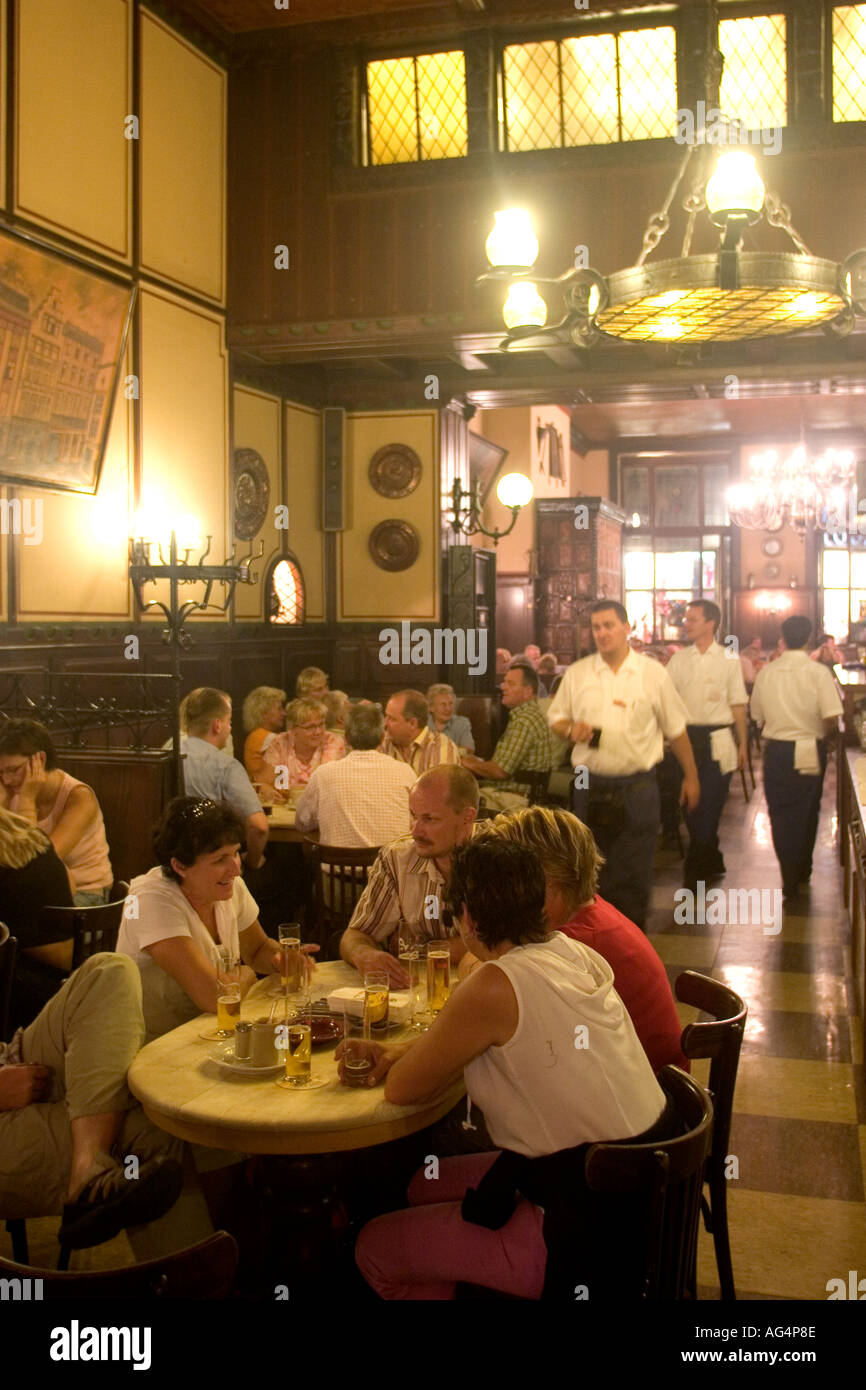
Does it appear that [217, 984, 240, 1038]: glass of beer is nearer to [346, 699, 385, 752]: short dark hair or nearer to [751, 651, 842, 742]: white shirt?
[346, 699, 385, 752]: short dark hair

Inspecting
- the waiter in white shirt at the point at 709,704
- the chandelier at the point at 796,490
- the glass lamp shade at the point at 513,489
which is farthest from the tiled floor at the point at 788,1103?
the chandelier at the point at 796,490

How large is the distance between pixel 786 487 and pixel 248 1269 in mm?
13761

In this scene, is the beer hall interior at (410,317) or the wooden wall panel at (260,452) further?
the wooden wall panel at (260,452)

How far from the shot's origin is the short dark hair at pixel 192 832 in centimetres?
288

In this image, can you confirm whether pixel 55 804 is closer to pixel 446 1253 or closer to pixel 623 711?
pixel 623 711

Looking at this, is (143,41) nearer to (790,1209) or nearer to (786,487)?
(790,1209)

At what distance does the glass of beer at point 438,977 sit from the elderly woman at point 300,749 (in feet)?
10.7

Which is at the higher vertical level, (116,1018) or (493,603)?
(493,603)

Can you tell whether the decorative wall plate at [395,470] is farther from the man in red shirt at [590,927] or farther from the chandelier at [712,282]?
the man in red shirt at [590,927]

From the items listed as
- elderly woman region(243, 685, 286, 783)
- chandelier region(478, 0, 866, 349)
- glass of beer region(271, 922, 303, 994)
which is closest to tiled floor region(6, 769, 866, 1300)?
glass of beer region(271, 922, 303, 994)

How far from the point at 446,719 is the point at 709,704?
1.51 metres

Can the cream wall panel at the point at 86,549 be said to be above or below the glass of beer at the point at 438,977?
above

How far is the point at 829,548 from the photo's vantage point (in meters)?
18.9
